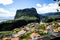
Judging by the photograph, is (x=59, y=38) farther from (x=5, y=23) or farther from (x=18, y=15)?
(x=18, y=15)

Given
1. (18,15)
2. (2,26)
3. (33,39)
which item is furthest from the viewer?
(18,15)

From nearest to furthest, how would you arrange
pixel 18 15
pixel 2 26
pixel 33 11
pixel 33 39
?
1. pixel 33 39
2. pixel 2 26
3. pixel 33 11
4. pixel 18 15

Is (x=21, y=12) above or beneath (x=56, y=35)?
beneath

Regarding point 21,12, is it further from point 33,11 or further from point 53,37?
point 53,37

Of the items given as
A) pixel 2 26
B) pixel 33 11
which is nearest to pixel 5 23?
pixel 2 26

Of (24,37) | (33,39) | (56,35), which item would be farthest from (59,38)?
(24,37)

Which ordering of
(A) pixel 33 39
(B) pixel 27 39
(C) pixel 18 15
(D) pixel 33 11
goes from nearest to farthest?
(A) pixel 33 39 < (B) pixel 27 39 < (D) pixel 33 11 < (C) pixel 18 15

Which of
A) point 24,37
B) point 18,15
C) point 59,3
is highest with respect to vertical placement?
point 59,3

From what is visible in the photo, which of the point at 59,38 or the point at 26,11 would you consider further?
the point at 26,11

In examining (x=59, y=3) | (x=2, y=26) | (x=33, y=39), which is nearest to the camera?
(x=59, y=3)
